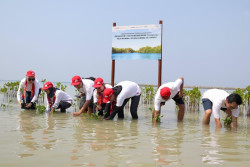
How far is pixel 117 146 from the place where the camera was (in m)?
4.12

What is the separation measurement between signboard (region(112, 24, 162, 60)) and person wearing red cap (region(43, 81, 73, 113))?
3.07 meters

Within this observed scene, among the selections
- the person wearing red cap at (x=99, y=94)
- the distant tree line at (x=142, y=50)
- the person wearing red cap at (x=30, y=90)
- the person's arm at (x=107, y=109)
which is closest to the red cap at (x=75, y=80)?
the person wearing red cap at (x=99, y=94)

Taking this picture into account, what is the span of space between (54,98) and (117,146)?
4785 millimetres

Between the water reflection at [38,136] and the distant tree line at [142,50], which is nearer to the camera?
the water reflection at [38,136]

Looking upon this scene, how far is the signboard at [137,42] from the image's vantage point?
10.3 metres

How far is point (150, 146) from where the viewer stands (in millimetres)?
4168

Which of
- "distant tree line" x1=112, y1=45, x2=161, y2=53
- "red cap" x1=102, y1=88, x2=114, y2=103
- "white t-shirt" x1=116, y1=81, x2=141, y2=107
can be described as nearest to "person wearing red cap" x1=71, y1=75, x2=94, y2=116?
"white t-shirt" x1=116, y1=81, x2=141, y2=107

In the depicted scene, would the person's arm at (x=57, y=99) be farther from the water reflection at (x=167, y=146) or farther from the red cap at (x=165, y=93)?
the water reflection at (x=167, y=146)

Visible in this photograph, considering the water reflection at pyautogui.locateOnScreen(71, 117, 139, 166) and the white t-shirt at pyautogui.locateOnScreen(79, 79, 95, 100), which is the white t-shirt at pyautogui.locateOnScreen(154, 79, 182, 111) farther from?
the white t-shirt at pyautogui.locateOnScreen(79, 79, 95, 100)

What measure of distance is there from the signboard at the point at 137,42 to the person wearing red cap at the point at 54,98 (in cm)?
307

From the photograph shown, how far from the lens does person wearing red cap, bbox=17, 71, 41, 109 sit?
8.80 metres

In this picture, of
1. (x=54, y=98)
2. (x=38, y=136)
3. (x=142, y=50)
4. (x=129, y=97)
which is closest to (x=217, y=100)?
(x=129, y=97)

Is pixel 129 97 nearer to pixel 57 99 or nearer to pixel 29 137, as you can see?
pixel 57 99

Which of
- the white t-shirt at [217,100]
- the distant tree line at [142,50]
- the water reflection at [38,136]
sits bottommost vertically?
the water reflection at [38,136]
